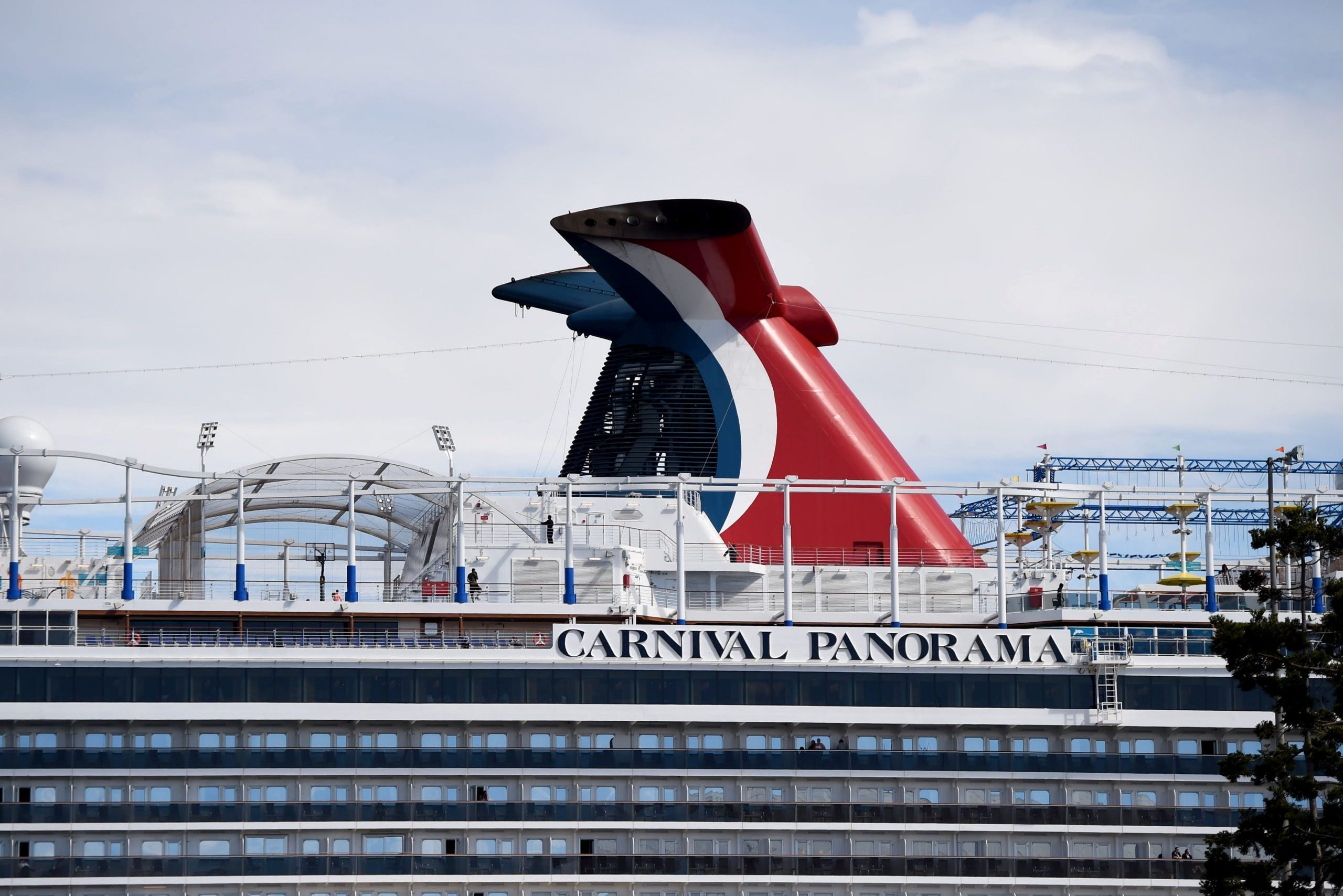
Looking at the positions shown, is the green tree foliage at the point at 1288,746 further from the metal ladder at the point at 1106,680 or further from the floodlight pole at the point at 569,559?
the floodlight pole at the point at 569,559

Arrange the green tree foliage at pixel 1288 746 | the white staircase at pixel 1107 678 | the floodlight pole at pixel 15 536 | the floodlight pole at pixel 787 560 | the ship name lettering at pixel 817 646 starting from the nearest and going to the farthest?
the green tree foliage at pixel 1288 746 < the ship name lettering at pixel 817 646 < the white staircase at pixel 1107 678 < the floodlight pole at pixel 15 536 < the floodlight pole at pixel 787 560

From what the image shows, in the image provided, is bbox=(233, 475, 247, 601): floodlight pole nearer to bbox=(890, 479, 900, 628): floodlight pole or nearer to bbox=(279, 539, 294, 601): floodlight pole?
bbox=(279, 539, 294, 601): floodlight pole

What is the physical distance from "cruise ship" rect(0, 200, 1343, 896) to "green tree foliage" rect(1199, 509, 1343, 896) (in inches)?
249

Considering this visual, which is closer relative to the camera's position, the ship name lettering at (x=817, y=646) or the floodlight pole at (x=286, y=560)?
the ship name lettering at (x=817, y=646)

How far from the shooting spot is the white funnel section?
77.7m

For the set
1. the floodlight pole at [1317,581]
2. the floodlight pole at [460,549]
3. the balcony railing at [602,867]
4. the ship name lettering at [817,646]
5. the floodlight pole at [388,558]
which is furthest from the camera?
the floodlight pole at [388,558]

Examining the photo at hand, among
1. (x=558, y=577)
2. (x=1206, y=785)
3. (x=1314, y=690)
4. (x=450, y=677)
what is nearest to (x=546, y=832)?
(x=450, y=677)

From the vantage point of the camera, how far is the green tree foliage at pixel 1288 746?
6262 centimetres

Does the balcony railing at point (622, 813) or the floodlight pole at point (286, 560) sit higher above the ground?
the floodlight pole at point (286, 560)

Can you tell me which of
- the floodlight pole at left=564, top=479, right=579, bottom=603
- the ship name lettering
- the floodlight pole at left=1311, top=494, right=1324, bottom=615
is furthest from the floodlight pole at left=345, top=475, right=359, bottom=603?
the floodlight pole at left=1311, top=494, right=1324, bottom=615

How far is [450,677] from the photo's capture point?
6931 cm

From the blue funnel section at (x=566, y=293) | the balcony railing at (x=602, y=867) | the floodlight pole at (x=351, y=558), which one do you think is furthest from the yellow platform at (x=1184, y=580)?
the floodlight pole at (x=351, y=558)

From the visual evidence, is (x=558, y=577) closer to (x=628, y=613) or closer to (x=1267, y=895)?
(x=628, y=613)

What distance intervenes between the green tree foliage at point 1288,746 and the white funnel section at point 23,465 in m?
45.0
